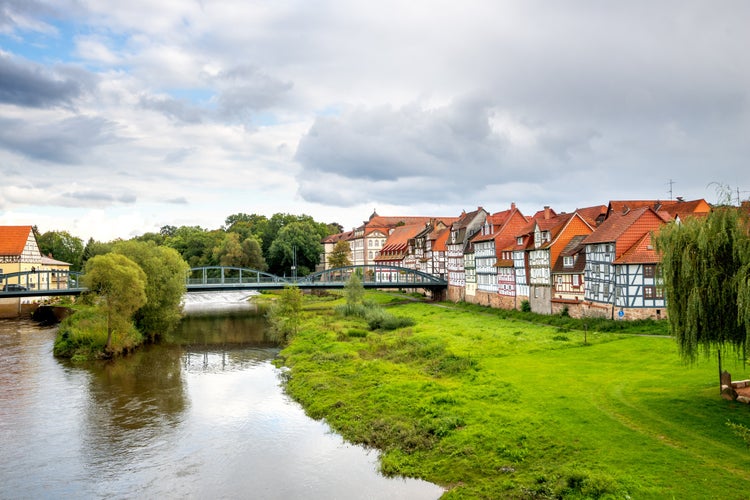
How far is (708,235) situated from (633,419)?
5677 millimetres

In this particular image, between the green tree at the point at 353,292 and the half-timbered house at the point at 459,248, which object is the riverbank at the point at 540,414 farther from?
the half-timbered house at the point at 459,248

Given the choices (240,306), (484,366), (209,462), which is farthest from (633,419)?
(240,306)

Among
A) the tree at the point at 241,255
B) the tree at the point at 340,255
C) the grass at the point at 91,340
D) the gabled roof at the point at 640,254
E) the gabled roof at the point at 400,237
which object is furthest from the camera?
the tree at the point at 340,255

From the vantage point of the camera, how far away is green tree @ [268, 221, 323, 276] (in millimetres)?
102188

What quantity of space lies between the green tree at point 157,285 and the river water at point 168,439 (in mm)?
8684

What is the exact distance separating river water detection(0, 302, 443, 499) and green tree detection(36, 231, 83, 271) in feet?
255

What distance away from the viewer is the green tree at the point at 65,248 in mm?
105250

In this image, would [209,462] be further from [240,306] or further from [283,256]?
[283,256]

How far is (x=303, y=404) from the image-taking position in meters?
24.4

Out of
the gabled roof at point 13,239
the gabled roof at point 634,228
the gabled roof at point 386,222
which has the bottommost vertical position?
the gabled roof at point 634,228

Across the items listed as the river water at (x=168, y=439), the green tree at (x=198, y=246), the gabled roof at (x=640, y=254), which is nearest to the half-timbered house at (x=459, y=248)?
the gabled roof at (x=640, y=254)

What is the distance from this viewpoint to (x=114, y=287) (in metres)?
35.8

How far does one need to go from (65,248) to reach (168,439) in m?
98.0

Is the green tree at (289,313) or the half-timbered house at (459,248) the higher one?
the half-timbered house at (459,248)
